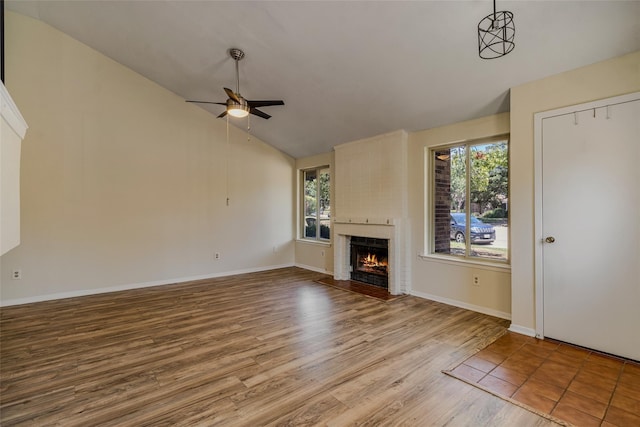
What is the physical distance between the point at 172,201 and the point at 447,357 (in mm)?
4911

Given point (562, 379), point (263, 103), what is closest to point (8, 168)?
point (263, 103)

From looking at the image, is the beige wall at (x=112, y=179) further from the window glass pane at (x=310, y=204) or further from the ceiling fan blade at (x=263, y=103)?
the ceiling fan blade at (x=263, y=103)

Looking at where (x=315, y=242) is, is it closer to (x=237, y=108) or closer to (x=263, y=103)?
(x=263, y=103)

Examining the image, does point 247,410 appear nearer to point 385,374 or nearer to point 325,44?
point 385,374

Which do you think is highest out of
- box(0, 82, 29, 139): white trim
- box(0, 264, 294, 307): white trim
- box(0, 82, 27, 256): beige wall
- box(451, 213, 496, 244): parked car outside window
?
box(0, 82, 29, 139): white trim

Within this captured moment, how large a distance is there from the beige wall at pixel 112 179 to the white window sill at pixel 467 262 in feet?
11.9

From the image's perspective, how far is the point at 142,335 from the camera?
10.6ft

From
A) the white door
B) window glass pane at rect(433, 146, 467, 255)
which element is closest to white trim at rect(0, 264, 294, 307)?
window glass pane at rect(433, 146, 467, 255)

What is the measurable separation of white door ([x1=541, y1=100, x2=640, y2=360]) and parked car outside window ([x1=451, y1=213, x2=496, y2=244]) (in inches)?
34.4

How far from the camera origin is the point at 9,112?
1497 millimetres

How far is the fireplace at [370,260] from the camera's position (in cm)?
515

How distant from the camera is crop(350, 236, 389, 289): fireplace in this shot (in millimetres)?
5152

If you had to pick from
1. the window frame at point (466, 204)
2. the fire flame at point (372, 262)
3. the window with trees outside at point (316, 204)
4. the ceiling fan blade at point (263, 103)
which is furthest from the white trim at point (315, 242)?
the ceiling fan blade at point (263, 103)

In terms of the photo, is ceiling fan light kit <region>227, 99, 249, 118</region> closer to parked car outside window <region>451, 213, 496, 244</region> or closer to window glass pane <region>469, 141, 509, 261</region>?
window glass pane <region>469, 141, 509, 261</region>
